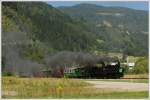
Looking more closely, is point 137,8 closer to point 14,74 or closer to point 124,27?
point 124,27

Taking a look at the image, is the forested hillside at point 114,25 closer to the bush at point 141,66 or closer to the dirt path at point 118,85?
the bush at point 141,66

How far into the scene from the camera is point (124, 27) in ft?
59.2

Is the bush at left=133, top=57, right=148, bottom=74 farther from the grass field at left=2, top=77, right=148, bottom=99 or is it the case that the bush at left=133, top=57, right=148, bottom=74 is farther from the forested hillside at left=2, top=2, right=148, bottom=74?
the grass field at left=2, top=77, right=148, bottom=99

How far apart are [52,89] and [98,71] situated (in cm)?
69

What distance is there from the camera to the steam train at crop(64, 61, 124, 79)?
1798 centimetres

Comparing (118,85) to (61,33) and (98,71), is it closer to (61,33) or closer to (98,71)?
(98,71)

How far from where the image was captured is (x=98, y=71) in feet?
59.4

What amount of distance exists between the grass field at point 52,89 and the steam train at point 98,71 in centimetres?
10

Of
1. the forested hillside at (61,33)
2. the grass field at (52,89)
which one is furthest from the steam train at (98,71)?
the forested hillside at (61,33)

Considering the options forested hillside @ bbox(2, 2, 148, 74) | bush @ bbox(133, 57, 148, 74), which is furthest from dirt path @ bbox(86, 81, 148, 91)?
forested hillside @ bbox(2, 2, 148, 74)

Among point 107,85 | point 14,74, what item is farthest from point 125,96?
point 14,74

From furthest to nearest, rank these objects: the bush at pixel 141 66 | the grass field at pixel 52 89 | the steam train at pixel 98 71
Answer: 1. the steam train at pixel 98 71
2. the grass field at pixel 52 89
3. the bush at pixel 141 66

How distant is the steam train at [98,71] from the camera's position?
59.0 ft

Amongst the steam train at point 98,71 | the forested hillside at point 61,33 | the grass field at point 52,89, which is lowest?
the grass field at point 52,89
